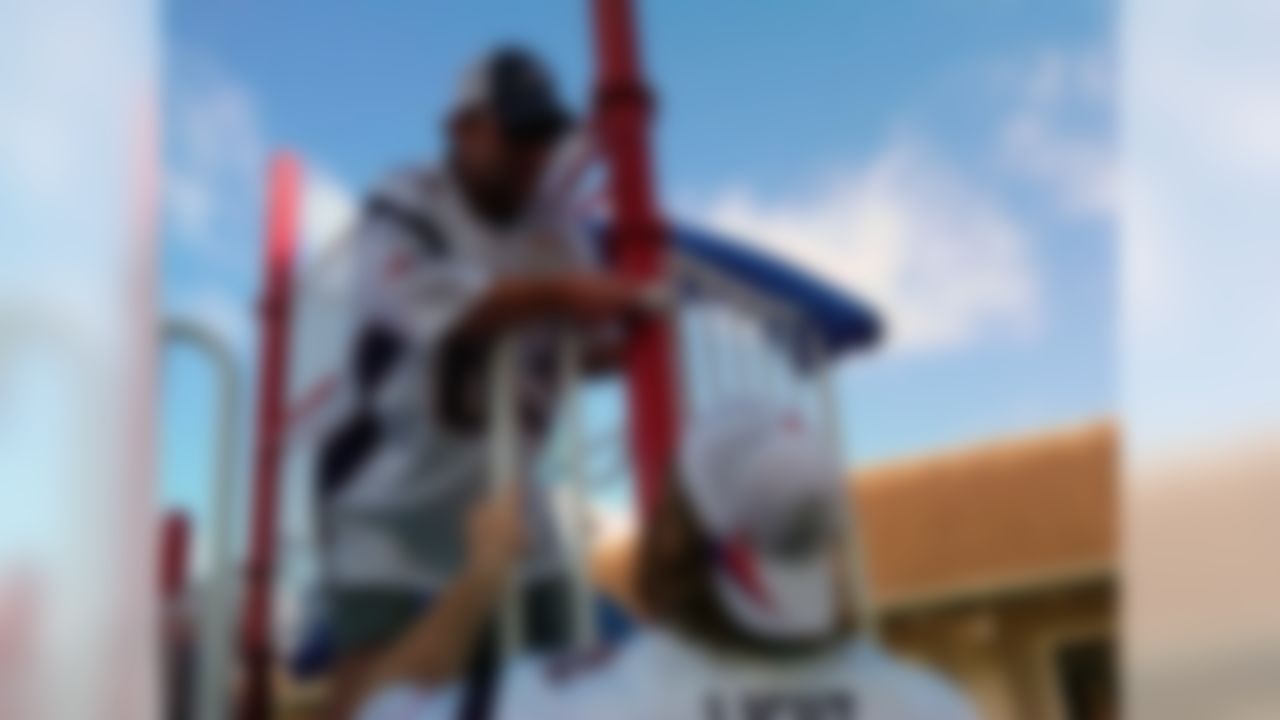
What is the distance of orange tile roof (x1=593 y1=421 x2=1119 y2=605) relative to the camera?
2.81ft

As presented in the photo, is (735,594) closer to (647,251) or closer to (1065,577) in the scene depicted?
(647,251)

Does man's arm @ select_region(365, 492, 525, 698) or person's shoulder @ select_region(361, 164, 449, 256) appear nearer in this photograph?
man's arm @ select_region(365, 492, 525, 698)

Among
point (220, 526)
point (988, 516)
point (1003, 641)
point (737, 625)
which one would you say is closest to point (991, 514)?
point (988, 516)

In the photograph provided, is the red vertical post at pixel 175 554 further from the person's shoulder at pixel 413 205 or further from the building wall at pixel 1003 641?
the building wall at pixel 1003 641

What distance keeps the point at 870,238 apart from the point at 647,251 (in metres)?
0.18

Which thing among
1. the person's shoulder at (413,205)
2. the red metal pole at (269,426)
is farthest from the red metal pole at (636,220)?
the red metal pole at (269,426)

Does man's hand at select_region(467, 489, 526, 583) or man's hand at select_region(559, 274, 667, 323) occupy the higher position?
man's hand at select_region(559, 274, 667, 323)

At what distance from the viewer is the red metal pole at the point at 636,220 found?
0.79m

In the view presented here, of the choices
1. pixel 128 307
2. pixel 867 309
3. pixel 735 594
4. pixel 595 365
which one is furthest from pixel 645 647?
pixel 128 307

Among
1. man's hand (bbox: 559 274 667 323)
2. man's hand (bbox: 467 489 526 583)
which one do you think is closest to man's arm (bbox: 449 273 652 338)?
man's hand (bbox: 559 274 667 323)

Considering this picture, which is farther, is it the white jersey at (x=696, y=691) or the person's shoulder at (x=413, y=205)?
the person's shoulder at (x=413, y=205)

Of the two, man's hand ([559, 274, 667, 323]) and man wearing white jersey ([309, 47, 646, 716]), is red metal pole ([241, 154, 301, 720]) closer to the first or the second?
man wearing white jersey ([309, 47, 646, 716])

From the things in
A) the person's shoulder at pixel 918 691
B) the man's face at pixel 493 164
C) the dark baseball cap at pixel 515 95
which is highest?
the dark baseball cap at pixel 515 95

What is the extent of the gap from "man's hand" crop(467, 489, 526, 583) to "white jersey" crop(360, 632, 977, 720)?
0.21 feet
